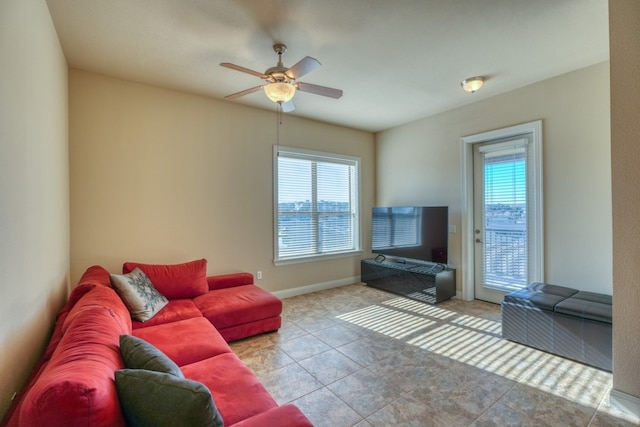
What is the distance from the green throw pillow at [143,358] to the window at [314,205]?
2.96 m

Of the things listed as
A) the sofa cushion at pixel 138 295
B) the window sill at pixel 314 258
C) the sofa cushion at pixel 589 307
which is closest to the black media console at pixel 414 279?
the window sill at pixel 314 258

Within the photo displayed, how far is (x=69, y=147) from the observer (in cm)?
300

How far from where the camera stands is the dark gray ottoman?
2.41 meters

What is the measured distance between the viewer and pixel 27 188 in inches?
68.2

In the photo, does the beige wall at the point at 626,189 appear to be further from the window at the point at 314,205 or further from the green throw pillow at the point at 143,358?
the window at the point at 314,205

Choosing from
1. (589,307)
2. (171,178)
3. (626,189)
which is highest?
(171,178)

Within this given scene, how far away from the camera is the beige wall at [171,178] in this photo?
3100 millimetres

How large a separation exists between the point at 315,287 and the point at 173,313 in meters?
2.46

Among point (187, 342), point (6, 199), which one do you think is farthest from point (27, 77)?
point (187, 342)

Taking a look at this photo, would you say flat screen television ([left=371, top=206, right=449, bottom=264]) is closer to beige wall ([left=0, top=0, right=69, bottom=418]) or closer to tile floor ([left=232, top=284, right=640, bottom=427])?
tile floor ([left=232, top=284, right=640, bottom=427])

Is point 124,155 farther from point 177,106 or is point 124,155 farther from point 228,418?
point 228,418

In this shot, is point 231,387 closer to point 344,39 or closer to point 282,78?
point 282,78

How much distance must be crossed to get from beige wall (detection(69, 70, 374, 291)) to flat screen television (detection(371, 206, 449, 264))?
139 centimetres

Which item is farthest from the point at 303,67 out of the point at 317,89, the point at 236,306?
the point at 236,306
